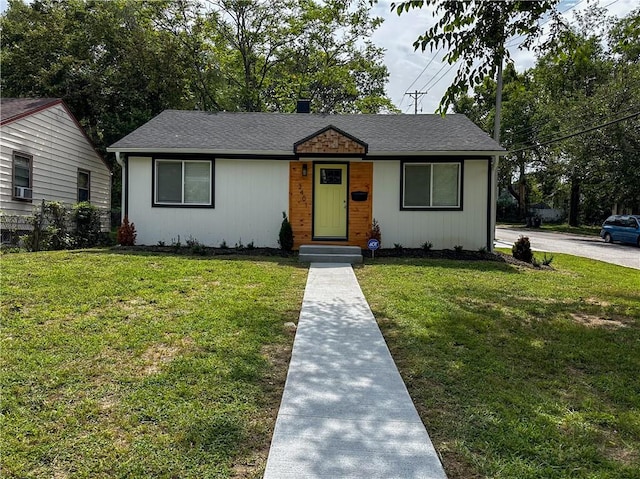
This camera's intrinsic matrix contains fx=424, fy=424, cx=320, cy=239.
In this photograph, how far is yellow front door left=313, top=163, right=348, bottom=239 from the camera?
1103cm

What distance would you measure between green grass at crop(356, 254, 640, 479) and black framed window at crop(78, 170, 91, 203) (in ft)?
41.3

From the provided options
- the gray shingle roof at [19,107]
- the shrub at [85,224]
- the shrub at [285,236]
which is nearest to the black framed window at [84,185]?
the gray shingle roof at [19,107]

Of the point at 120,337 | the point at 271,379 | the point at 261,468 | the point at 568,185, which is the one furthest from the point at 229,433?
the point at 568,185

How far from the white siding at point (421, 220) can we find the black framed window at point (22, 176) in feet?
33.2

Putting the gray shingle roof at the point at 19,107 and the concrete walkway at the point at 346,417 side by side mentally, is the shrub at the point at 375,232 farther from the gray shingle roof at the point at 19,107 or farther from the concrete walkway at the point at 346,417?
the gray shingle roof at the point at 19,107

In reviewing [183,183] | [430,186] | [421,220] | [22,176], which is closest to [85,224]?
[22,176]

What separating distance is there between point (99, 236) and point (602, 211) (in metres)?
34.7

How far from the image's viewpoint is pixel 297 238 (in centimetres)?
1102

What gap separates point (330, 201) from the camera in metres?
11.1

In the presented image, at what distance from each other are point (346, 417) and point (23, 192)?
13.3 m

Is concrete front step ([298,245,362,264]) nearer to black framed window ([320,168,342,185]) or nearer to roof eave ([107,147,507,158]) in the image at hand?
black framed window ([320,168,342,185])

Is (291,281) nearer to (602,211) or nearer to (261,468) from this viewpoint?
(261,468)

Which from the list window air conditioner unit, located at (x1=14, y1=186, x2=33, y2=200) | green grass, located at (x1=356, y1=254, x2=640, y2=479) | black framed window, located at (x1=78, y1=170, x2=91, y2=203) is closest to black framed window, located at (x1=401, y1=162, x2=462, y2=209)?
green grass, located at (x1=356, y1=254, x2=640, y2=479)

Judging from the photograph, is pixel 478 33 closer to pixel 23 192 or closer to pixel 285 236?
pixel 285 236
